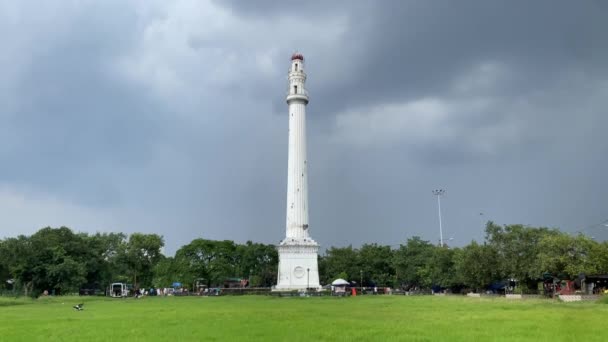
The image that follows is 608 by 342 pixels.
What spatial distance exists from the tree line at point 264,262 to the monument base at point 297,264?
15.3 metres

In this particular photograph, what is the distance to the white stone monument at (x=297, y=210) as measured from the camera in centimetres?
7306

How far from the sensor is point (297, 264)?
73250mm

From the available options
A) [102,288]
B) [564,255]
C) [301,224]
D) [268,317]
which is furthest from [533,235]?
[102,288]

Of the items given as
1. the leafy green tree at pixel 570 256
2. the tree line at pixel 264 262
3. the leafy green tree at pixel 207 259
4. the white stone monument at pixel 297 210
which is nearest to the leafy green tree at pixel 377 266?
the tree line at pixel 264 262

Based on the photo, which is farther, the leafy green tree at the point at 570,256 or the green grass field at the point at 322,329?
the leafy green tree at the point at 570,256

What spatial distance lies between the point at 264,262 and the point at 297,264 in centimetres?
2072

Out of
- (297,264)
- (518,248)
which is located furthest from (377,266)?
(518,248)

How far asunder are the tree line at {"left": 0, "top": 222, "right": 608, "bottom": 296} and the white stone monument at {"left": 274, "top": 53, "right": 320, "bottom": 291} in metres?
15.6

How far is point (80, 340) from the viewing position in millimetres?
18641

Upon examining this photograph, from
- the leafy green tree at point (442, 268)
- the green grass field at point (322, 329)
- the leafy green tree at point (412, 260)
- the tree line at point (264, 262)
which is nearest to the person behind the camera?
the green grass field at point (322, 329)

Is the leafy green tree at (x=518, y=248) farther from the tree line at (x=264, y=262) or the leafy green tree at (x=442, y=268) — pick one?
the leafy green tree at (x=442, y=268)

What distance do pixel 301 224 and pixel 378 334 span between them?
55.8 meters

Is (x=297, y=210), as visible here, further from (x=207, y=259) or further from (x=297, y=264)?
(x=207, y=259)

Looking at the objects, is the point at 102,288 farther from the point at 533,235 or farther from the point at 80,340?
the point at 80,340
